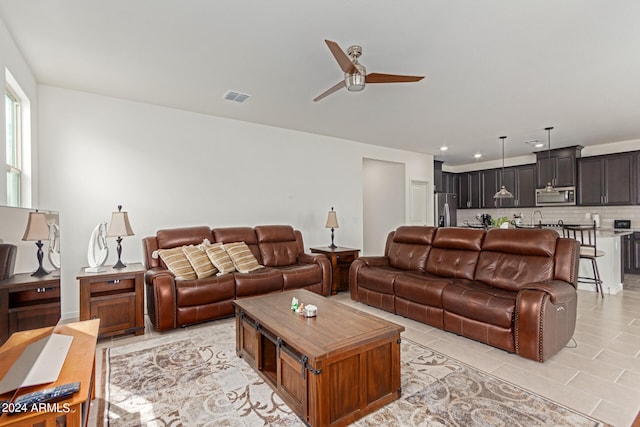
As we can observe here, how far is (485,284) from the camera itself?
3.46m

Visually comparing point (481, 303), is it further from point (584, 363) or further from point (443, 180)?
point (443, 180)

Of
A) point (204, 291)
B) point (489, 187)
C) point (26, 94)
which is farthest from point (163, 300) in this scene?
point (489, 187)

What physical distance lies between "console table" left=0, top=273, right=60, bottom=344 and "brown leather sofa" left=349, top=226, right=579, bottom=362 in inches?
124

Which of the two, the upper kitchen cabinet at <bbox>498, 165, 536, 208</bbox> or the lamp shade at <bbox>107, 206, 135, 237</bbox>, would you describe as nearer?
the lamp shade at <bbox>107, 206, 135, 237</bbox>

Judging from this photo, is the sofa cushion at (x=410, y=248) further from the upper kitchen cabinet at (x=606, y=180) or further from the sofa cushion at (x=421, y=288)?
the upper kitchen cabinet at (x=606, y=180)

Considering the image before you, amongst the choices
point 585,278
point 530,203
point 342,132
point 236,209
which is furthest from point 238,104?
point 530,203

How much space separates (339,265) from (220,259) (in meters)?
1.94

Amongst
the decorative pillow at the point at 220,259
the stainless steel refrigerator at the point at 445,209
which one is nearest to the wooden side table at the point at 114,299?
the decorative pillow at the point at 220,259

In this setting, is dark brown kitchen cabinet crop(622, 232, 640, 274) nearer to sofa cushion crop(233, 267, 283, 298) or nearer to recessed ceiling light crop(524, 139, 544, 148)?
recessed ceiling light crop(524, 139, 544, 148)

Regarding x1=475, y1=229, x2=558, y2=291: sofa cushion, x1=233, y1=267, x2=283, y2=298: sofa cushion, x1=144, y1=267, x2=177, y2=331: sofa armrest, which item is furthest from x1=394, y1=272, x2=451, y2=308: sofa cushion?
x1=144, y1=267, x2=177, y2=331: sofa armrest

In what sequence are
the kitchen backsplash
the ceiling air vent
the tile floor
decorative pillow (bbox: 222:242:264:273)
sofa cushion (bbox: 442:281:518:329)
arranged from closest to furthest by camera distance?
the tile floor < sofa cushion (bbox: 442:281:518:329) < the ceiling air vent < decorative pillow (bbox: 222:242:264:273) < the kitchen backsplash

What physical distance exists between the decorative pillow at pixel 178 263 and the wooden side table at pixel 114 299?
312 mm

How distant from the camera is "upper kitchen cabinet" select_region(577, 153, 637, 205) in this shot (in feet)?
20.7

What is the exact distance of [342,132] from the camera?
5.77 meters
